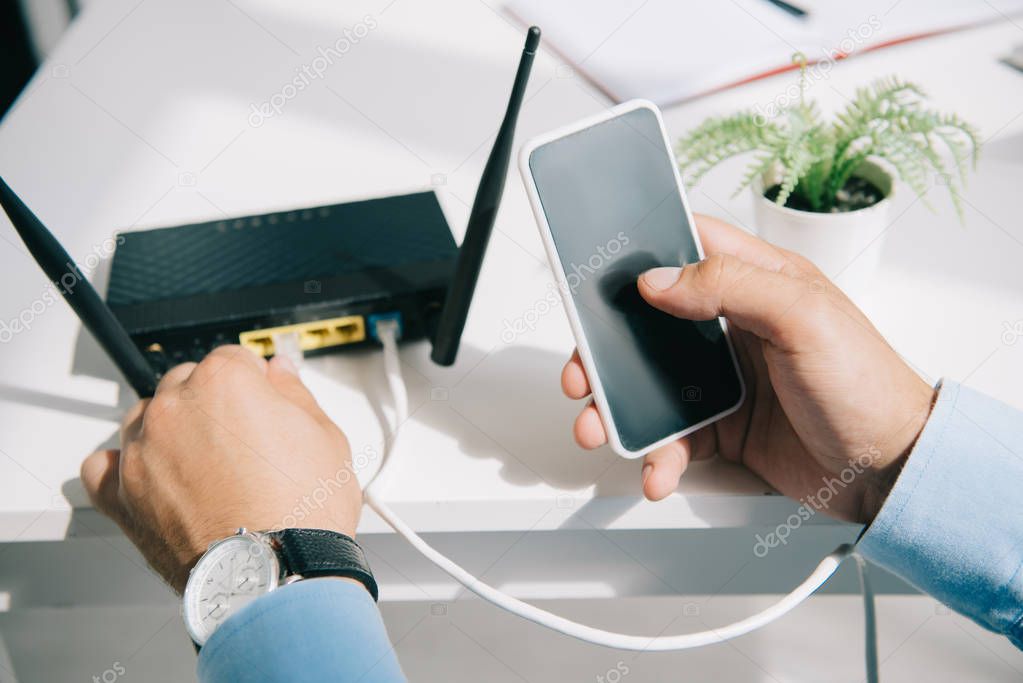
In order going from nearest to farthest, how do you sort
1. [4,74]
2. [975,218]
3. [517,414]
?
[517,414] < [975,218] < [4,74]

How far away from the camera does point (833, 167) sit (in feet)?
2.11

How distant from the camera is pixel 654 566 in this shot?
2.69 ft

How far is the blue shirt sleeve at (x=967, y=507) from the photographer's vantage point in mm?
524

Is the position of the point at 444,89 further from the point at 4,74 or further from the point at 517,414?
the point at 4,74

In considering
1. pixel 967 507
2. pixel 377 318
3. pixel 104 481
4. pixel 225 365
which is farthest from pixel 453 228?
pixel 967 507

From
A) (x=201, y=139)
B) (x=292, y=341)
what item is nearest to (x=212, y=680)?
(x=292, y=341)

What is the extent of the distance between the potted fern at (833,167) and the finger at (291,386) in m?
0.33

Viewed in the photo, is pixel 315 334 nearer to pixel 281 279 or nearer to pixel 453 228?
pixel 281 279

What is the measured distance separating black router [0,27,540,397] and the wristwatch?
0.17 m

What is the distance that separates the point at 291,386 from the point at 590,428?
231mm

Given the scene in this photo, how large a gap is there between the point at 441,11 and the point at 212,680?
885 millimetres

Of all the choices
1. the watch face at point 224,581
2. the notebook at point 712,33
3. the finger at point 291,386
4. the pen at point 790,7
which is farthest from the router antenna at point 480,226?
the pen at point 790,7

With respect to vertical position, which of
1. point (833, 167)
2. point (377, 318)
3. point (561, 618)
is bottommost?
point (561, 618)

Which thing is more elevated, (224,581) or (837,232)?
(837,232)
